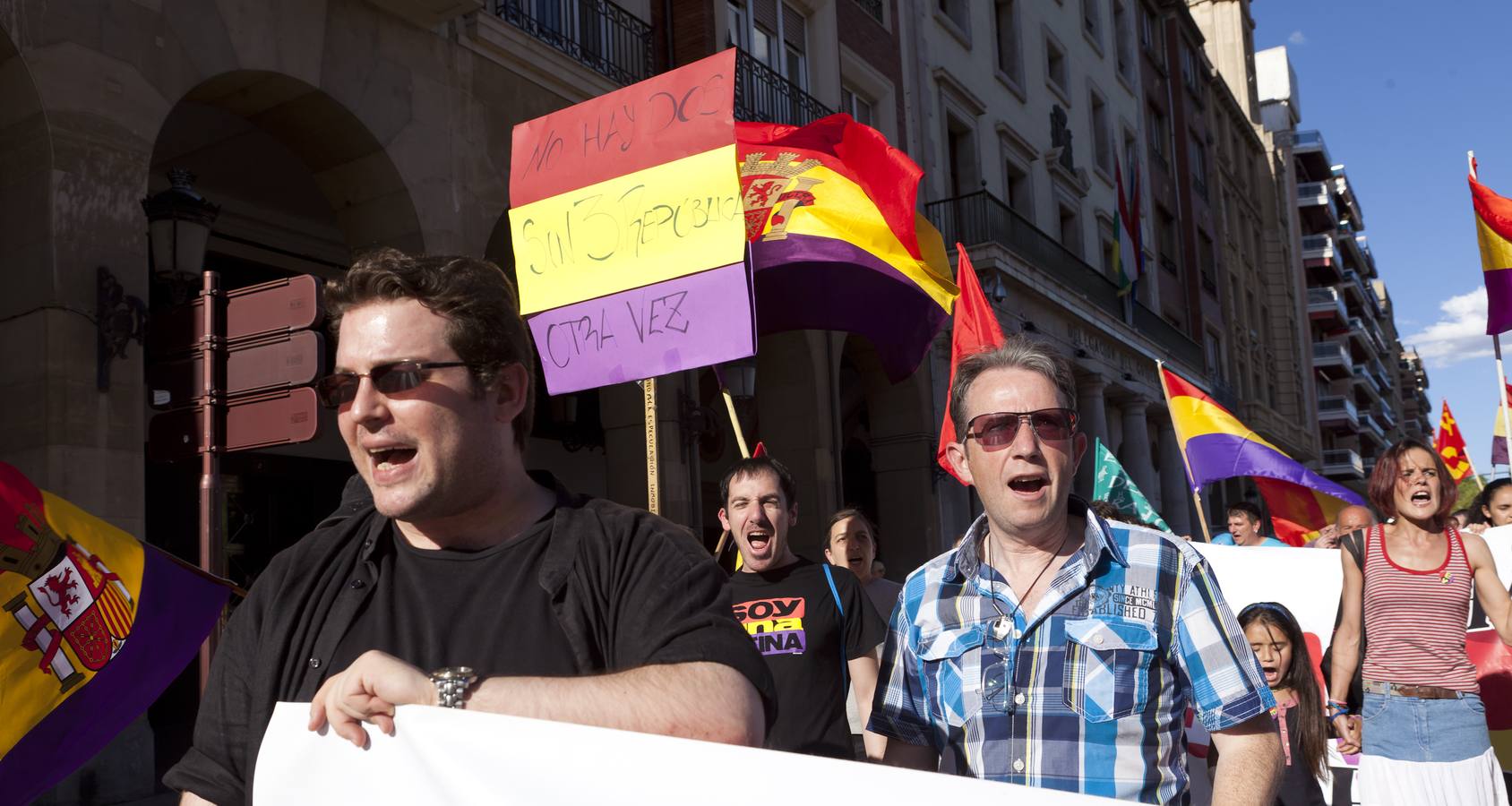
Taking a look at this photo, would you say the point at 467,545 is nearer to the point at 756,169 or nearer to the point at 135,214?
the point at 756,169

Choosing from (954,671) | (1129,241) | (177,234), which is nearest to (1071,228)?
(1129,241)

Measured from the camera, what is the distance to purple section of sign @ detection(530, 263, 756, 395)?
4.62 m

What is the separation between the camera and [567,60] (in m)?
11.5

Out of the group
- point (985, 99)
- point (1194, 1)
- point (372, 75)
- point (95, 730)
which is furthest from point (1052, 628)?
point (1194, 1)

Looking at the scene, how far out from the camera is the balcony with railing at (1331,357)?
212 feet

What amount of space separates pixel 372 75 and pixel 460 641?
850 cm

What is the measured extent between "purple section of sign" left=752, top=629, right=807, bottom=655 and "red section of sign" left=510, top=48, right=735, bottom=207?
1.84 meters

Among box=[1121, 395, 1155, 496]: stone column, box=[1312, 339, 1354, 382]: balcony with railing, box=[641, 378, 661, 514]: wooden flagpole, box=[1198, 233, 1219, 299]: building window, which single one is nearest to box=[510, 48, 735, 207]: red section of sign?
box=[641, 378, 661, 514]: wooden flagpole

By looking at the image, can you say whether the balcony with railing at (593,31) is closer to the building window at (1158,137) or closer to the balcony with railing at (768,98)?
the balcony with railing at (768,98)

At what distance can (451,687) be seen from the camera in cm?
184

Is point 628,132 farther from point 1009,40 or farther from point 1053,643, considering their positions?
point 1009,40

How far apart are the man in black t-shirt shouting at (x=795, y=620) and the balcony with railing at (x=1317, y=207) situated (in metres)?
66.5

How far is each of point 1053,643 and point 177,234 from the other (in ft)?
19.5

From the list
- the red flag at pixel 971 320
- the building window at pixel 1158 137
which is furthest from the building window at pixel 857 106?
the building window at pixel 1158 137
